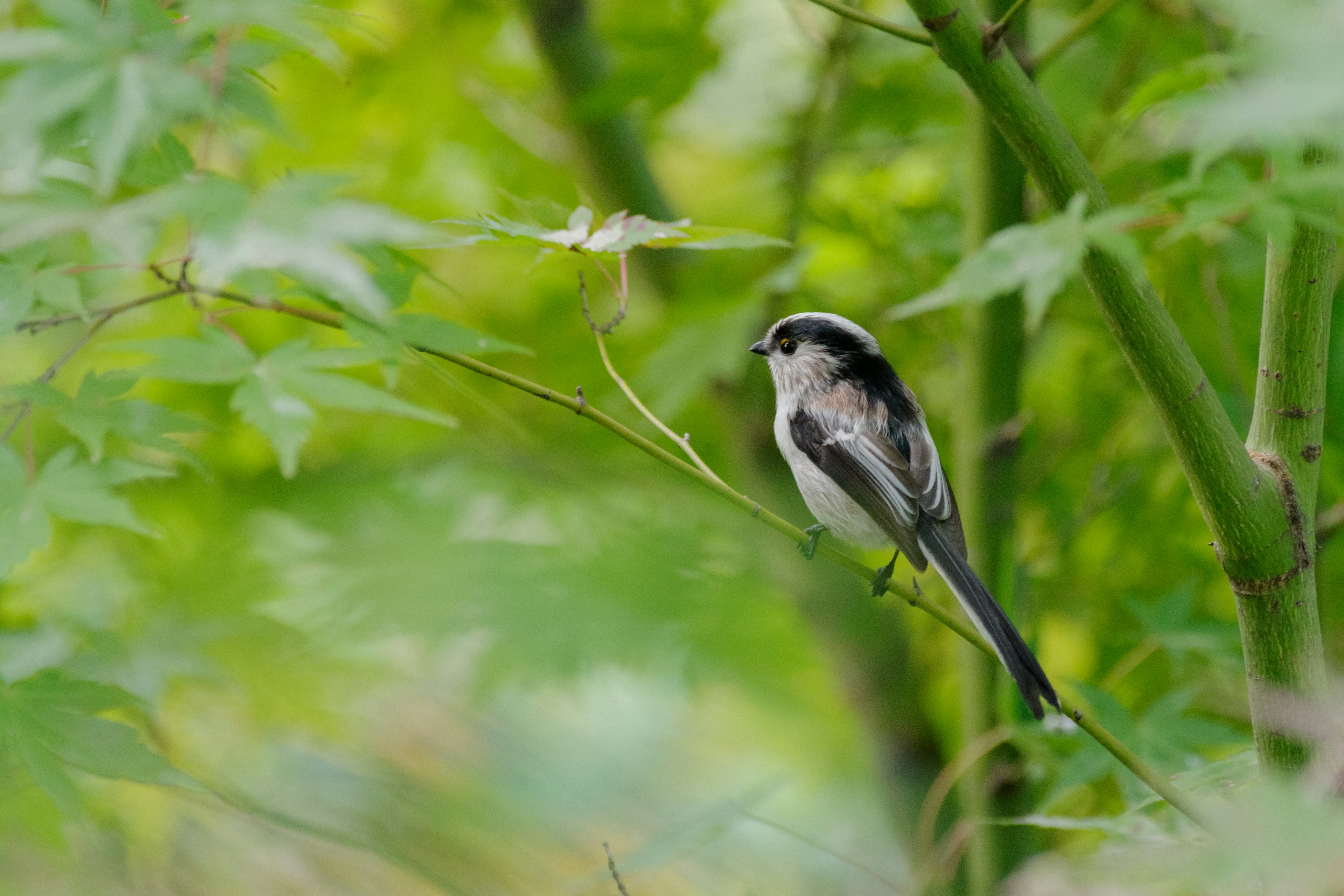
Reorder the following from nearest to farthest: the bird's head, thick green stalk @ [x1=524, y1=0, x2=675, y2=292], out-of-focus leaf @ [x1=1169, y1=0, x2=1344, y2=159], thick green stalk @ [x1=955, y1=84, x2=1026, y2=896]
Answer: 1. out-of-focus leaf @ [x1=1169, y1=0, x2=1344, y2=159]
2. the bird's head
3. thick green stalk @ [x1=955, y1=84, x2=1026, y2=896]
4. thick green stalk @ [x1=524, y1=0, x2=675, y2=292]

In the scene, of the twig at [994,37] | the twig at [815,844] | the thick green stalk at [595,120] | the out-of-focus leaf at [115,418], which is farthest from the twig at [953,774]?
the thick green stalk at [595,120]

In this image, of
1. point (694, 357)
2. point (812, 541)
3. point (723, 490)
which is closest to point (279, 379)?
point (723, 490)

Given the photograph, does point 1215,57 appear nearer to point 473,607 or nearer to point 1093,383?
point 1093,383

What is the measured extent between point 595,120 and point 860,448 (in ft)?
3.79

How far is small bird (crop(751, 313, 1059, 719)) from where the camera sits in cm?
144

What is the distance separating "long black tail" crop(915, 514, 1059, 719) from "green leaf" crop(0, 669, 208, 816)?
95 centimetres

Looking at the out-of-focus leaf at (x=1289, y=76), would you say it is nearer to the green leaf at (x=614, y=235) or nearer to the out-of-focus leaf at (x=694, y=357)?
the green leaf at (x=614, y=235)

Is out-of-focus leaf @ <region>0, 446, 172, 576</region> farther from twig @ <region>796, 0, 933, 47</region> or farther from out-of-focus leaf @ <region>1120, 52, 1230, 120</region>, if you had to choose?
out-of-focus leaf @ <region>1120, 52, 1230, 120</region>

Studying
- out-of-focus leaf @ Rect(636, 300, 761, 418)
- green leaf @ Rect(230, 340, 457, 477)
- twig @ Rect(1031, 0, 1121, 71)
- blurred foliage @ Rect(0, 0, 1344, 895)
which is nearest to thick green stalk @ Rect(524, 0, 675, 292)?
blurred foliage @ Rect(0, 0, 1344, 895)

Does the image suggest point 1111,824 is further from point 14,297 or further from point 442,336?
point 14,297

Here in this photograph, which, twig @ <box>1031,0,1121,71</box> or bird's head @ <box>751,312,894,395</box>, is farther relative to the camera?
bird's head @ <box>751,312,894,395</box>

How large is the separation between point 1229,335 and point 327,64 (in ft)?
5.29

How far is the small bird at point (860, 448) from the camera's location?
4.72 ft

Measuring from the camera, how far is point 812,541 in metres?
1.19
